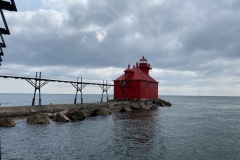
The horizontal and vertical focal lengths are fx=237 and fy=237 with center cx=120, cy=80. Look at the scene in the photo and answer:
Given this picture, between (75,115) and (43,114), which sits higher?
(43,114)

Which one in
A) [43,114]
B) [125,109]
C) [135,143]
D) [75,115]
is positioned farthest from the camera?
[125,109]

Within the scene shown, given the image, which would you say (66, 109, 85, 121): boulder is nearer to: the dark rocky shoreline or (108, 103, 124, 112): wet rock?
the dark rocky shoreline

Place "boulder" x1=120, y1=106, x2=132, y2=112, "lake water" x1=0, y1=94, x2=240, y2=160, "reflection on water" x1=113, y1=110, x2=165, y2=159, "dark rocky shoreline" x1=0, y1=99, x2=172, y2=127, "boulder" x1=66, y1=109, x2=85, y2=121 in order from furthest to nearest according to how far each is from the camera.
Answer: "boulder" x1=120, y1=106, x2=132, y2=112 < "boulder" x1=66, y1=109, x2=85, y2=121 < "dark rocky shoreline" x1=0, y1=99, x2=172, y2=127 < "reflection on water" x1=113, y1=110, x2=165, y2=159 < "lake water" x1=0, y1=94, x2=240, y2=160

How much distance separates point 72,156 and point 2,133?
944 cm

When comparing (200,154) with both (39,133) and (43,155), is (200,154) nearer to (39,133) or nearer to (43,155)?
(43,155)

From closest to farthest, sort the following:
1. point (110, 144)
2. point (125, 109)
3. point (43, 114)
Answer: point (110, 144) < point (43, 114) < point (125, 109)

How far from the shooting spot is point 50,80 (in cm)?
3875

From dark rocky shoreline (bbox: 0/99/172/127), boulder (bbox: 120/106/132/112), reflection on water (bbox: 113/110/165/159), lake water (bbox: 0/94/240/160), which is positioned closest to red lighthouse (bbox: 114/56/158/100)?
boulder (bbox: 120/106/132/112)

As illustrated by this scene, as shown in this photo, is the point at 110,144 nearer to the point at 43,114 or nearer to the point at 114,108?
the point at 43,114

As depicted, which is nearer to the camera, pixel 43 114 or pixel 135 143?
pixel 135 143

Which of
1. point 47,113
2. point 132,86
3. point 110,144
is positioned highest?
point 132,86

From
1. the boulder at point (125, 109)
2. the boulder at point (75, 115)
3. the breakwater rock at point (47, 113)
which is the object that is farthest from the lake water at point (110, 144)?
the boulder at point (125, 109)

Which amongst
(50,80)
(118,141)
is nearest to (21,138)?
(118,141)

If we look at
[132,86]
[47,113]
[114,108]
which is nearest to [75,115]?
[47,113]
